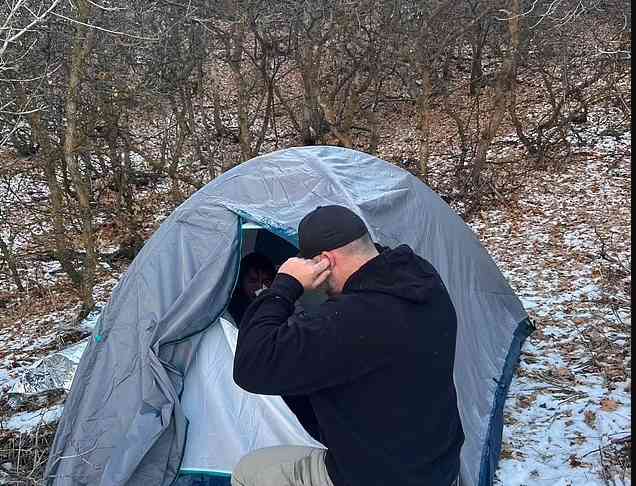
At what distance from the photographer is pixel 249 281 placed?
13.1 ft

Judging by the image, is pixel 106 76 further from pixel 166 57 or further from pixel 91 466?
pixel 91 466

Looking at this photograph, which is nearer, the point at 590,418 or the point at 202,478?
the point at 202,478

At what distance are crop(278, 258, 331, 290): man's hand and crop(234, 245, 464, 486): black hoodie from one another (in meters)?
0.06

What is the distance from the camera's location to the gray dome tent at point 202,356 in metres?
2.89

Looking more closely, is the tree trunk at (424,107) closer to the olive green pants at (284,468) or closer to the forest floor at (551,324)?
the forest floor at (551,324)

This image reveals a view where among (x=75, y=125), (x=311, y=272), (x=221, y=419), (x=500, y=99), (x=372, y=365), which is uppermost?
(x=75, y=125)

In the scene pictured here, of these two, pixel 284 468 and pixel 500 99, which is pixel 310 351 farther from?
pixel 500 99

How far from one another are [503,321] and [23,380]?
3.42 m

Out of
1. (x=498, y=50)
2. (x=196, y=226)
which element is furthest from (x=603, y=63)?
(x=196, y=226)

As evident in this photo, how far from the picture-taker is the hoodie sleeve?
1.81 m

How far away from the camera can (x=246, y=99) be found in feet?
27.2

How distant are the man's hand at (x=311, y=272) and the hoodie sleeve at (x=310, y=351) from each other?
0.15m

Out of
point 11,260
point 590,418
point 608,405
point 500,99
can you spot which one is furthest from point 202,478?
point 500,99

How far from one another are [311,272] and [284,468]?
74 cm
